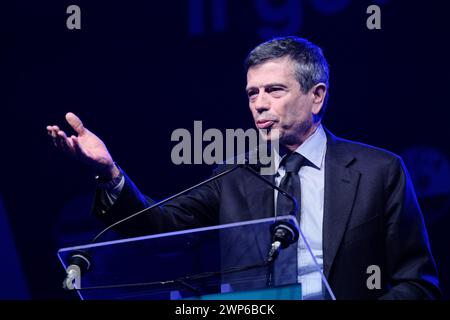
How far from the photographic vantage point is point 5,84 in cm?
293

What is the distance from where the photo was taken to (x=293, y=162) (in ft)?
6.73

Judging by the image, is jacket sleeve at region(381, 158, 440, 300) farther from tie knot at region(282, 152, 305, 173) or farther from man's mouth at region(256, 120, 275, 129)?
man's mouth at region(256, 120, 275, 129)

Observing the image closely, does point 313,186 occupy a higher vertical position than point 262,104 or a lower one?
lower

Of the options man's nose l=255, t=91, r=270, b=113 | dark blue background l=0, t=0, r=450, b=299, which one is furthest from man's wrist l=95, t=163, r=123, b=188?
dark blue background l=0, t=0, r=450, b=299

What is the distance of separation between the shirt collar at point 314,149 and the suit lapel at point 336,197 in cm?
3

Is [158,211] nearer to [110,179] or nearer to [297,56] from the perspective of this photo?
[110,179]

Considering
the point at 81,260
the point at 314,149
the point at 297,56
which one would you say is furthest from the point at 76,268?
the point at 297,56

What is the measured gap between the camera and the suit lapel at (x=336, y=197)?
1.86 meters

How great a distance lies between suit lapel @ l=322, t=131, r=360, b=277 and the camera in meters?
1.86

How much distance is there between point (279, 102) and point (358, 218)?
45cm

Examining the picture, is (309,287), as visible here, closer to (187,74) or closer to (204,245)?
(204,245)

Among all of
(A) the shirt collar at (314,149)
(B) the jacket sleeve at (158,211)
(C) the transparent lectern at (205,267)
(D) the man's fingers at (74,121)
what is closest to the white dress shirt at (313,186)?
(A) the shirt collar at (314,149)

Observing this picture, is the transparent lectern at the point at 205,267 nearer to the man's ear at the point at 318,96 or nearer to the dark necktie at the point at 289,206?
the dark necktie at the point at 289,206

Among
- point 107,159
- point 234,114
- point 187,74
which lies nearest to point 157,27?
point 187,74
